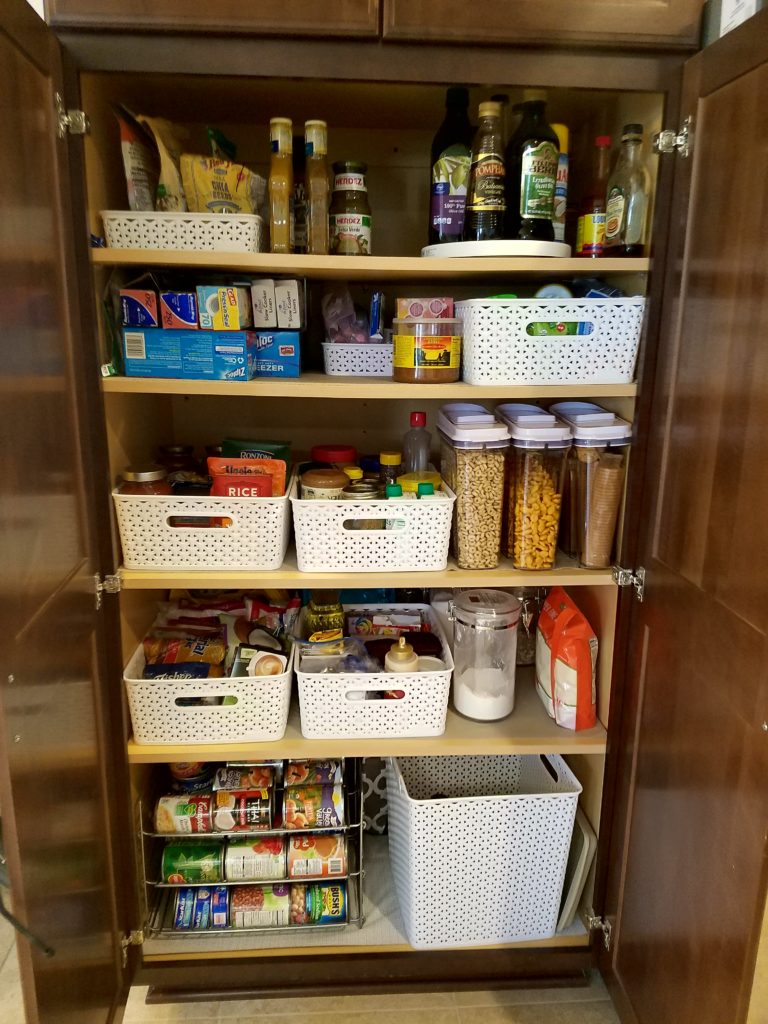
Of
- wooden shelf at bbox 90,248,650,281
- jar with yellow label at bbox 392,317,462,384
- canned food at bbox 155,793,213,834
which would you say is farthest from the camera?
canned food at bbox 155,793,213,834

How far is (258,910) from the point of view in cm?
157

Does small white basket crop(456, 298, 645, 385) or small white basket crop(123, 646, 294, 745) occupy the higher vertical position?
small white basket crop(456, 298, 645, 385)

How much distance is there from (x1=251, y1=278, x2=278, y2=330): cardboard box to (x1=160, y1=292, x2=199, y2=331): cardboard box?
0.14 meters

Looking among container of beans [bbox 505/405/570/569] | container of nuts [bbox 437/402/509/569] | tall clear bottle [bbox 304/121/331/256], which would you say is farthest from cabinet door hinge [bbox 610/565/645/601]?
tall clear bottle [bbox 304/121/331/256]

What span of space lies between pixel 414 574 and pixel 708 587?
0.52 m

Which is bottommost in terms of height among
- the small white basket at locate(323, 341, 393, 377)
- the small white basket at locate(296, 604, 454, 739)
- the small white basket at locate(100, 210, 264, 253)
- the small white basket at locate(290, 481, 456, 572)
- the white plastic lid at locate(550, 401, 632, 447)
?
the small white basket at locate(296, 604, 454, 739)

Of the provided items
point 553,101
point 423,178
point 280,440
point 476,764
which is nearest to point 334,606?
point 280,440

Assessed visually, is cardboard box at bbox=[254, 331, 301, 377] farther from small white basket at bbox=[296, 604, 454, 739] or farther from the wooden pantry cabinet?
small white basket at bbox=[296, 604, 454, 739]

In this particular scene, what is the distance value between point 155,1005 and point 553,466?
4.48 ft

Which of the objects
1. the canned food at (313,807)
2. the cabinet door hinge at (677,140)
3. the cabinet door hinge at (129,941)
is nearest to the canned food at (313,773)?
the canned food at (313,807)

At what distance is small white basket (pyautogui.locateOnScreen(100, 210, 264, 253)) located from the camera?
1237mm

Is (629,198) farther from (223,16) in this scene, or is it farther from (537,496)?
(223,16)

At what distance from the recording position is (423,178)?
1646mm

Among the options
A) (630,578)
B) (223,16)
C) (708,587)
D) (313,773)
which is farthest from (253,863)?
(223,16)
